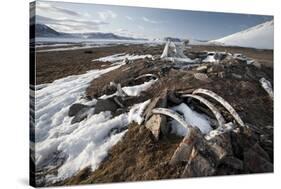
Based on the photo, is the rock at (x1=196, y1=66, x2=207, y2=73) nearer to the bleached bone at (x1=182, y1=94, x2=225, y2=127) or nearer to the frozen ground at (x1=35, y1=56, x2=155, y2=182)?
the bleached bone at (x1=182, y1=94, x2=225, y2=127)

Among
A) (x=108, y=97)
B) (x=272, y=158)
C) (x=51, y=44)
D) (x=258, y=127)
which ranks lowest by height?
(x=272, y=158)

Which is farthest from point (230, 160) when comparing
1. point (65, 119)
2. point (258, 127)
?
point (65, 119)

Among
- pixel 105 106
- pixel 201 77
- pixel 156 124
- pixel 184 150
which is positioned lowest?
pixel 184 150

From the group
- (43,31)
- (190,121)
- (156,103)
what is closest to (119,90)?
(156,103)

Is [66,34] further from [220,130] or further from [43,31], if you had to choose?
[220,130]

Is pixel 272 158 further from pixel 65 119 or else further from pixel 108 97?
pixel 65 119

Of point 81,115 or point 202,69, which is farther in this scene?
point 202,69

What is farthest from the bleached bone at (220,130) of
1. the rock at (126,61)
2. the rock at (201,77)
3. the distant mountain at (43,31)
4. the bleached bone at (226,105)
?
the distant mountain at (43,31)

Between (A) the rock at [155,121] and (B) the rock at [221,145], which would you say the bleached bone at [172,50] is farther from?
(B) the rock at [221,145]
